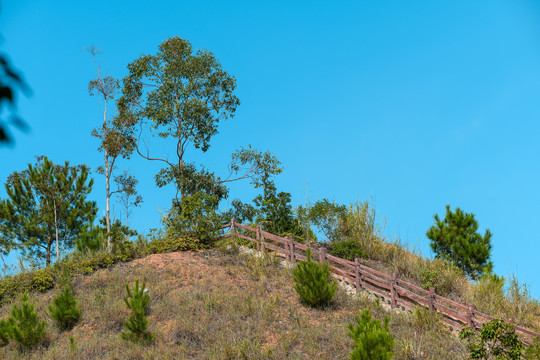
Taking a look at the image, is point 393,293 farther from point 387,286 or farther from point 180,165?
point 180,165

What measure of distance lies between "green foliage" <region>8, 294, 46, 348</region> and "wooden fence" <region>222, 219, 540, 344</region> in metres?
7.90

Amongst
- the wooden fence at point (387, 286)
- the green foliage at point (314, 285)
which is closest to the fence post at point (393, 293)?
the wooden fence at point (387, 286)

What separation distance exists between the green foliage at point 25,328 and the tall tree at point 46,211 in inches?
482

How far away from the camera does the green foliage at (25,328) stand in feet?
44.7

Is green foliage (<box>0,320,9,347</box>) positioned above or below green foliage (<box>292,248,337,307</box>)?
below

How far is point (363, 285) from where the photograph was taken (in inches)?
651

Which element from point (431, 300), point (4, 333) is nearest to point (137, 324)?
point (4, 333)

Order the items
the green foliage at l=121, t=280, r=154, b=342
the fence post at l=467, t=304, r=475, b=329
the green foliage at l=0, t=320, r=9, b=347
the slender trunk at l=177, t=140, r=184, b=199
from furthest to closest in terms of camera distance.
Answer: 1. the slender trunk at l=177, t=140, r=184, b=199
2. the green foliage at l=0, t=320, r=9, b=347
3. the fence post at l=467, t=304, r=475, b=329
4. the green foliage at l=121, t=280, r=154, b=342

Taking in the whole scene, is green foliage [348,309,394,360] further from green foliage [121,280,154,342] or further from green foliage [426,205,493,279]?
green foliage [426,205,493,279]

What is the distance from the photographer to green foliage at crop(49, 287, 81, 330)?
14.5m

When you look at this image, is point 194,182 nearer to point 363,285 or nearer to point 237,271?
point 237,271

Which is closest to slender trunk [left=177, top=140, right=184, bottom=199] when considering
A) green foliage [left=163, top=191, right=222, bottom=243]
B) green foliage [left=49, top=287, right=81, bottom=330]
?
green foliage [left=163, top=191, right=222, bottom=243]

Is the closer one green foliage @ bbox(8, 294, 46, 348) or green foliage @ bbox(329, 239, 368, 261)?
green foliage @ bbox(8, 294, 46, 348)

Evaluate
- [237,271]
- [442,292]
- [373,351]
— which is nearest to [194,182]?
[237,271]
